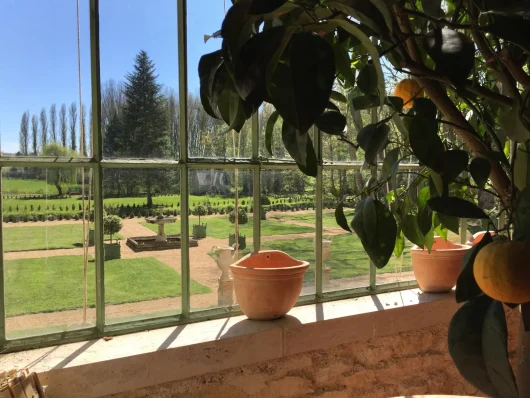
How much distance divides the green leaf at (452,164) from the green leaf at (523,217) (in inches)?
2.6

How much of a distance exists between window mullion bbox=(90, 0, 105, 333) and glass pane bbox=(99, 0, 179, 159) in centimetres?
2

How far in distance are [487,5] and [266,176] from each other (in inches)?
54.7

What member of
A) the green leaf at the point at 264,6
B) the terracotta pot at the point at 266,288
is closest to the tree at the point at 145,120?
the terracotta pot at the point at 266,288

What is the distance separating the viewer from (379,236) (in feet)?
1.88

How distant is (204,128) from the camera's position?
168 cm

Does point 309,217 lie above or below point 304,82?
below

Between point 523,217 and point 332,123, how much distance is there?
0.88 ft

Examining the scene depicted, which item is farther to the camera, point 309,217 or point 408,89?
point 309,217

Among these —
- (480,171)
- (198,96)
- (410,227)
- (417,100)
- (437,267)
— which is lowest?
(437,267)

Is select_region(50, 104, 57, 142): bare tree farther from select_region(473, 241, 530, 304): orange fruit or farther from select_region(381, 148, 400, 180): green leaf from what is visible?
select_region(473, 241, 530, 304): orange fruit

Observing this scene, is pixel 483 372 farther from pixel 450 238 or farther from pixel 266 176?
pixel 450 238

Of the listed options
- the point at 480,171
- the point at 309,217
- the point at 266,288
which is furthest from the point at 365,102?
the point at 309,217

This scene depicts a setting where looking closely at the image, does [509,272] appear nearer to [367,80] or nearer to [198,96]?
[367,80]

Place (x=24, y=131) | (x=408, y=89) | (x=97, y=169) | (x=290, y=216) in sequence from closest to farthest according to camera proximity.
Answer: (x=408, y=89) → (x=24, y=131) → (x=97, y=169) → (x=290, y=216)
